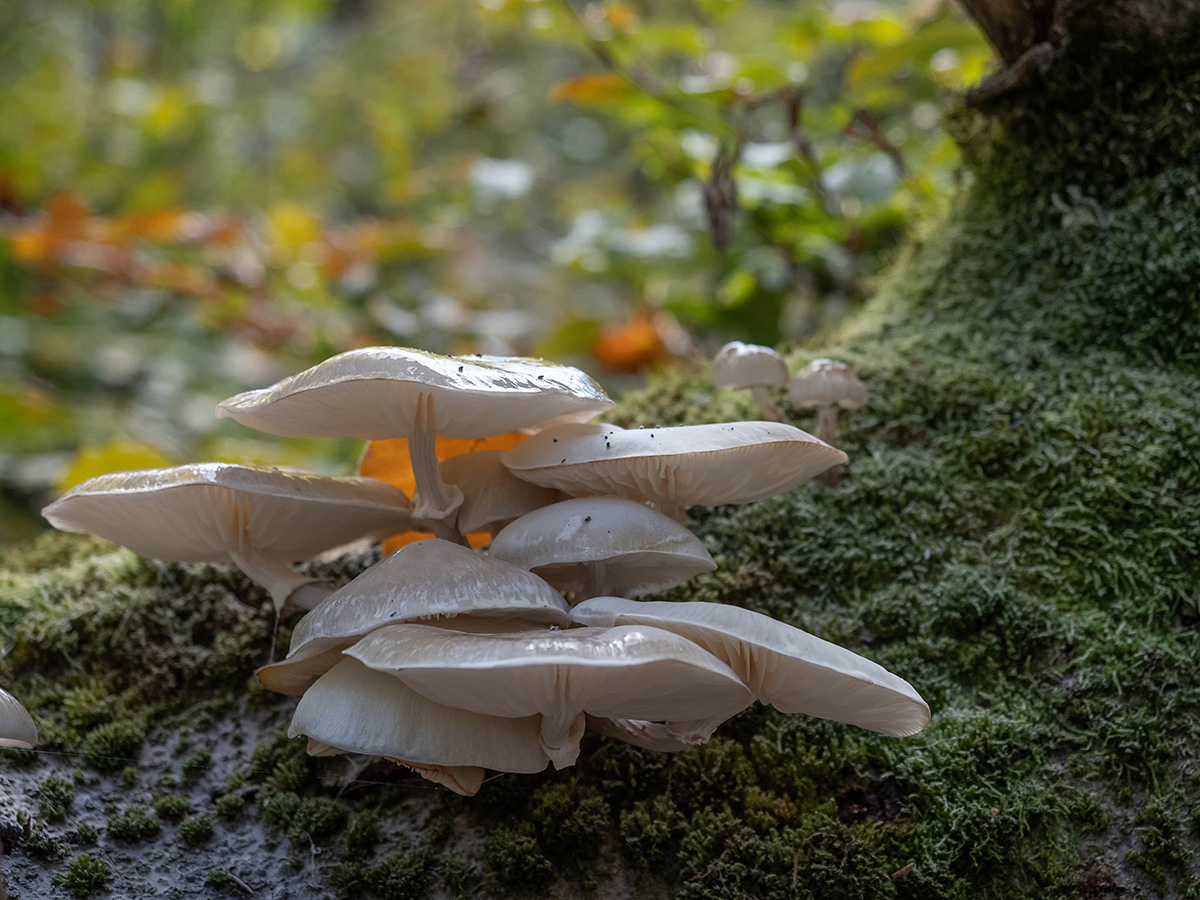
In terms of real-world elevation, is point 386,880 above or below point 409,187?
below

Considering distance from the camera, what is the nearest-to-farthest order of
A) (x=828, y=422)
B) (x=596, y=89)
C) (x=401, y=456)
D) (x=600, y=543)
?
(x=600, y=543) < (x=401, y=456) < (x=828, y=422) < (x=596, y=89)

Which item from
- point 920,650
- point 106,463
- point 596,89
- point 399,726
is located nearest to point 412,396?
point 399,726

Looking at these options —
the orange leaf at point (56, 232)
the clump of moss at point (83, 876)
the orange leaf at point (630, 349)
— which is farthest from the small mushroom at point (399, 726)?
the orange leaf at point (56, 232)

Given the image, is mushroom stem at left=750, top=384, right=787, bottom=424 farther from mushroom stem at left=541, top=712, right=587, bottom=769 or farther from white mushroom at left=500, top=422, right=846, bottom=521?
mushroom stem at left=541, top=712, right=587, bottom=769

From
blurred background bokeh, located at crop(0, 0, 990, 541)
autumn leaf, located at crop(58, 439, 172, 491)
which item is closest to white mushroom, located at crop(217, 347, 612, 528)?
autumn leaf, located at crop(58, 439, 172, 491)

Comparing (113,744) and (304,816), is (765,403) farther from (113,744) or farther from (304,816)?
(113,744)

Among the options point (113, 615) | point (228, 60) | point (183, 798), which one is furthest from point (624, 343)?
point (228, 60)

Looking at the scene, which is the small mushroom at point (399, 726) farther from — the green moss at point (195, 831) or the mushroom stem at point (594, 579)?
the green moss at point (195, 831)
